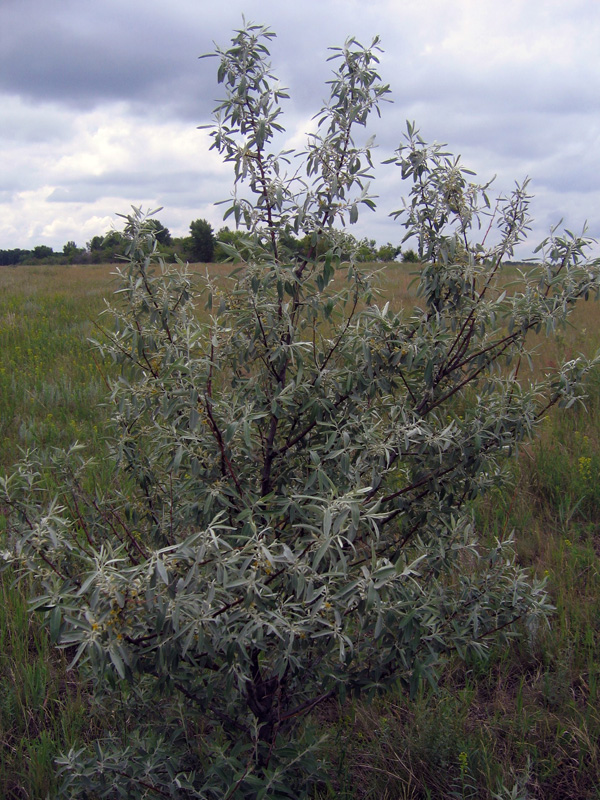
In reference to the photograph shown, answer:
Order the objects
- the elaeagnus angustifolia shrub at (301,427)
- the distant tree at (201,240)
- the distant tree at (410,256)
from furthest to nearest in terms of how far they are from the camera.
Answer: the distant tree at (201,240)
the distant tree at (410,256)
the elaeagnus angustifolia shrub at (301,427)

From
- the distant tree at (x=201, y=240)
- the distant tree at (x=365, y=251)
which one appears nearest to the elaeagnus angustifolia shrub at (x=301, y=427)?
the distant tree at (x=365, y=251)

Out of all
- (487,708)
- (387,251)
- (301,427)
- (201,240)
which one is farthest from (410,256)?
(201,240)

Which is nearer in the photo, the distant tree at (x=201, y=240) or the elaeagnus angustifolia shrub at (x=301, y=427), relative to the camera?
the elaeagnus angustifolia shrub at (x=301, y=427)

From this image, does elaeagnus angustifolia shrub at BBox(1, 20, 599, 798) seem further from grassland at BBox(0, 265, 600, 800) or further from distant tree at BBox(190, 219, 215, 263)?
distant tree at BBox(190, 219, 215, 263)

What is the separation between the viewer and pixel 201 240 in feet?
85.5

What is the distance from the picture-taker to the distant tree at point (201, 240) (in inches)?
979

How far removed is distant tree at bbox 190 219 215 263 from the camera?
81.6 feet

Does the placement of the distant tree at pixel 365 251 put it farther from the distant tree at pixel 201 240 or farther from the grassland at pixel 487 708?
the distant tree at pixel 201 240

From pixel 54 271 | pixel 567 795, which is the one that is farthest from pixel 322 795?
pixel 54 271

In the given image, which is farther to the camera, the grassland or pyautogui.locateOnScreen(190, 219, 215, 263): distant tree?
pyautogui.locateOnScreen(190, 219, 215, 263): distant tree

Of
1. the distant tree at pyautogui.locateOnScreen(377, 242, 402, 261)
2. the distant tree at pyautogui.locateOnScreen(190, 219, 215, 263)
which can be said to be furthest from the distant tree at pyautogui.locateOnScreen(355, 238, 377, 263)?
the distant tree at pyautogui.locateOnScreen(190, 219, 215, 263)

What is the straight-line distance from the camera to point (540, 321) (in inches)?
79.0

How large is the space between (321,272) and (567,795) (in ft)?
6.97

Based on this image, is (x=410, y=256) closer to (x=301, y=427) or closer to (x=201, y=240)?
(x=301, y=427)
